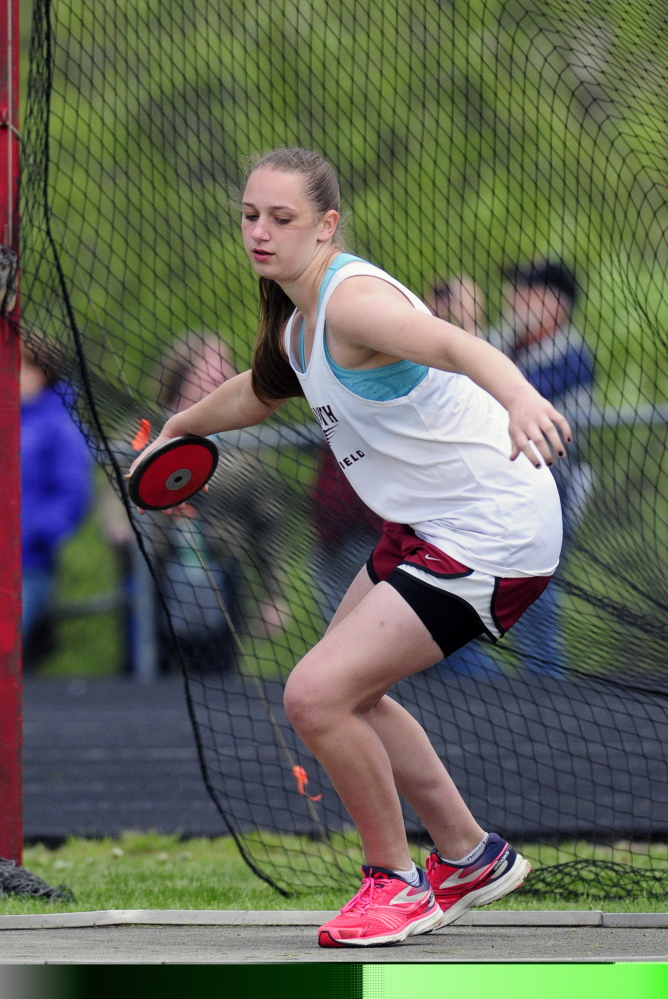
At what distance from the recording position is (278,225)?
3045mm

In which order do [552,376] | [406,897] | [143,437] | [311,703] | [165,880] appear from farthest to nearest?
[552,376]
[165,880]
[143,437]
[406,897]
[311,703]

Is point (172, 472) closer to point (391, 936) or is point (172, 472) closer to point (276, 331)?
point (276, 331)

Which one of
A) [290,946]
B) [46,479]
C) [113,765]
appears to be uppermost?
[290,946]

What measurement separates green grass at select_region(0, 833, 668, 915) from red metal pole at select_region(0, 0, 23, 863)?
358 millimetres

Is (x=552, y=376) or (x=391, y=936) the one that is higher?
(x=552, y=376)

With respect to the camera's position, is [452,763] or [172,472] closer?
[172,472]

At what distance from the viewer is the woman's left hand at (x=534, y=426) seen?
8.25 feet

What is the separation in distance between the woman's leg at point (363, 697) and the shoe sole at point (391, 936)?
139mm

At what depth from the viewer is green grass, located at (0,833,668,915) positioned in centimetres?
388

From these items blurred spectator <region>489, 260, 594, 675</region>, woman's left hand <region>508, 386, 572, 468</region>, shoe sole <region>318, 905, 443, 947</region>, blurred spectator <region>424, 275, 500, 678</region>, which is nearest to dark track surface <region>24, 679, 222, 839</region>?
blurred spectator <region>424, 275, 500, 678</region>

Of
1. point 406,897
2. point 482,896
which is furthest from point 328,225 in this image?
point 482,896

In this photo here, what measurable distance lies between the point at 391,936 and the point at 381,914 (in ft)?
0.17

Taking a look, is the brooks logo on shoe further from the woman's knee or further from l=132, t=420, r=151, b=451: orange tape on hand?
l=132, t=420, r=151, b=451: orange tape on hand

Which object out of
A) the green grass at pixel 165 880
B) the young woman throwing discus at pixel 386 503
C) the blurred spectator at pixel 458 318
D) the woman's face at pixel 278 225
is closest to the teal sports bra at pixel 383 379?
the young woman throwing discus at pixel 386 503
